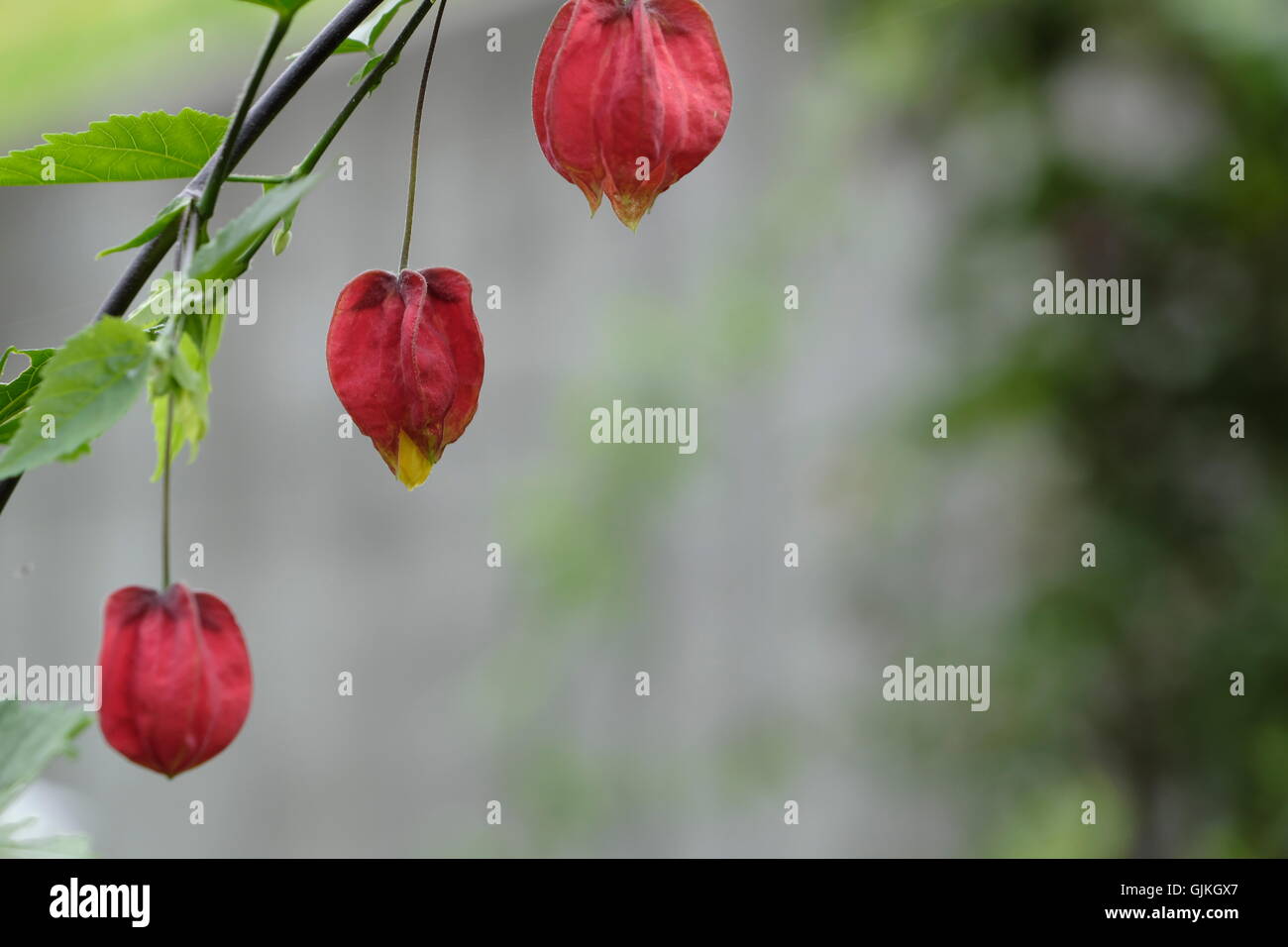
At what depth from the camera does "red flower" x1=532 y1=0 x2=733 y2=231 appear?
46 cm

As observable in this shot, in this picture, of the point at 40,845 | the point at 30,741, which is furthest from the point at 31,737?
the point at 40,845

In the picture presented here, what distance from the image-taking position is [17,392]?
1.50 feet

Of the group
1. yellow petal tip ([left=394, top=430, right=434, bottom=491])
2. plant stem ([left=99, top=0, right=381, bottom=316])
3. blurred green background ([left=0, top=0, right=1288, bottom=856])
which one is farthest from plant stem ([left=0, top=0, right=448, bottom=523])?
blurred green background ([left=0, top=0, right=1288, bottom=856])

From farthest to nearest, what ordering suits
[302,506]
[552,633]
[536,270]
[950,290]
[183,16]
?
[183,16], [302,506], [536,270], [552,633], [950,290]

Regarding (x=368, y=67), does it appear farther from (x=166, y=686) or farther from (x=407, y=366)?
(x=166, y=686)

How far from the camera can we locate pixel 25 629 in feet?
7.20

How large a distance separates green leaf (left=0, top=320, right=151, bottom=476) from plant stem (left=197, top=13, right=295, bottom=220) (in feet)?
0.15

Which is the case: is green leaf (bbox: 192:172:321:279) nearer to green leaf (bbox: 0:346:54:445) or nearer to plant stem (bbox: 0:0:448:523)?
plant stem (bbox: 0:0:448:523)

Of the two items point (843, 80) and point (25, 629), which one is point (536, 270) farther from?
point (25, 629)

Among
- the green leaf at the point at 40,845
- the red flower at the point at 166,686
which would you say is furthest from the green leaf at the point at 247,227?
the green leaf at the point at 40,845

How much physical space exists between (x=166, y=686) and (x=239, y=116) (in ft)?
0.59

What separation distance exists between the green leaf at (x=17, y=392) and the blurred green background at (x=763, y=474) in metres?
1.21

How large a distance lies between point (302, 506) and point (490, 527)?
0.35m
